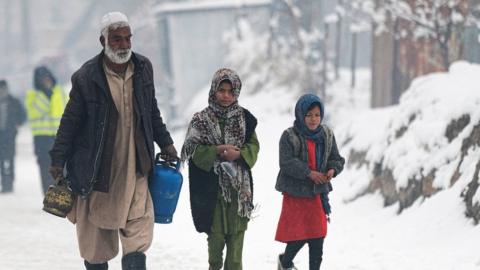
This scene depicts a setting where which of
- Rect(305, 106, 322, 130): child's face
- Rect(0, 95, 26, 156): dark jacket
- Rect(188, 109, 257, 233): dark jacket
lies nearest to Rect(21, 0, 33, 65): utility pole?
Rect(0, 95, 26, 156): dark jacket

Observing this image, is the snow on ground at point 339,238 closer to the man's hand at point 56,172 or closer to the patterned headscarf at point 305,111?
the patterned headscarf at point 305,111

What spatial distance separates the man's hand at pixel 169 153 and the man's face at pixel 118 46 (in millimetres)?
671

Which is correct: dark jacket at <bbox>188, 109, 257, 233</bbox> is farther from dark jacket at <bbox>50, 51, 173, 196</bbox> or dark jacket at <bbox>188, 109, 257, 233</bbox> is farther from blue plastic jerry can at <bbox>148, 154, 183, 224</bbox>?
dark jacket at <bbox>50, 51, 173, 196</bbox>

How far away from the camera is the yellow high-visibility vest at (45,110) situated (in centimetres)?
1398

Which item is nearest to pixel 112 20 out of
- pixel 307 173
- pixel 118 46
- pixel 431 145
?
pixel 118 46

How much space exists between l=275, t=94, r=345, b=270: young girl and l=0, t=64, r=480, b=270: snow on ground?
127cm

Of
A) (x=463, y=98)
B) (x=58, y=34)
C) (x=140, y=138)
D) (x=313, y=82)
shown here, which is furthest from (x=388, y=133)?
(x=58, y=34)

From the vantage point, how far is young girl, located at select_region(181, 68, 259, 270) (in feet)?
21.9

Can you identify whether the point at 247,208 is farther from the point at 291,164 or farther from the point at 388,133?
the point at 388,133

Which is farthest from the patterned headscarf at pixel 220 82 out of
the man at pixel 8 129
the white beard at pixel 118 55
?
the man at pixel 8 129

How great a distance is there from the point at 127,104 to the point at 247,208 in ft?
3.60

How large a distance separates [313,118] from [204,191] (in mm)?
963

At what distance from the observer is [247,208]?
6.79 metres

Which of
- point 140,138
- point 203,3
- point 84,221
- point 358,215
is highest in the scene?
point 203,3
